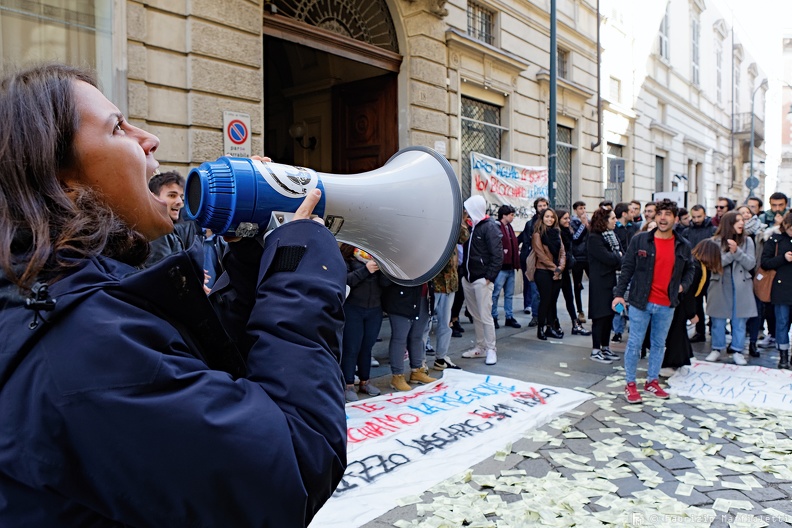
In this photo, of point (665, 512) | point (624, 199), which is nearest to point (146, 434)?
point (665, 512)

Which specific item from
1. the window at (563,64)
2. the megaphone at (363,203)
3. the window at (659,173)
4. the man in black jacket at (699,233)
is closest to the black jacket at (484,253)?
the man in black jacket at (699,233)

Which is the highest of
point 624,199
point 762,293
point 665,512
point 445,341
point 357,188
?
point 624,199

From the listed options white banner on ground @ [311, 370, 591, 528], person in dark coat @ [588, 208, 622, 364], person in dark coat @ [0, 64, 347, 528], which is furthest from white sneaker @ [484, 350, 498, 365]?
person in dark coat @ [0, 64, 347, 528]

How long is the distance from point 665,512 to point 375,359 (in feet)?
11.9

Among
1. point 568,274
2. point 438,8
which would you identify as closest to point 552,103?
point 438,8

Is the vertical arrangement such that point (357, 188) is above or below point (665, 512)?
above

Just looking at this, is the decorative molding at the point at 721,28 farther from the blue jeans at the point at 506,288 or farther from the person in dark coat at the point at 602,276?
the person in dark coat at the point at 602,276

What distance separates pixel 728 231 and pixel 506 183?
198 inches

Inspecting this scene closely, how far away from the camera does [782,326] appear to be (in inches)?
257

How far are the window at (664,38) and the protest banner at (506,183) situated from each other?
1073cm

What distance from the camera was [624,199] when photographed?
17750 mm

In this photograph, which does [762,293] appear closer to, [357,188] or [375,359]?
[375,359]

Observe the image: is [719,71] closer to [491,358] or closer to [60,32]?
[491,358]

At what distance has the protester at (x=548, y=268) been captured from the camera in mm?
7649
